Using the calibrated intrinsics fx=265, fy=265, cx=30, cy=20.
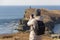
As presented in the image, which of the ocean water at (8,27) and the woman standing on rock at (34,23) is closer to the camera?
the woman standing on rock at (34,23)

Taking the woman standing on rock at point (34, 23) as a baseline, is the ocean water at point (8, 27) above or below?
below

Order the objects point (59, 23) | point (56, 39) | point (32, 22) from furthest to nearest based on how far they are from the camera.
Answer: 1. point (59, 23)
2. point (56, 39)
3. point (32, 22)

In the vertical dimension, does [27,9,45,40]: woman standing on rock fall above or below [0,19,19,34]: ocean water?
above

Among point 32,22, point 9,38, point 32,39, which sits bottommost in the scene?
point 9,38

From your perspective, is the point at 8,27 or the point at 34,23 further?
the point at 8,27

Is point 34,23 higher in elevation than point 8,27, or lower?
higher

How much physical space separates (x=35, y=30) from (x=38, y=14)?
586 mm

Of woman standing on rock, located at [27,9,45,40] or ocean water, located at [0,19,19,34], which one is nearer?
woman standing on rock, located at [27,9,45,40]

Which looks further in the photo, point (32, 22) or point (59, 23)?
point (59, 23)

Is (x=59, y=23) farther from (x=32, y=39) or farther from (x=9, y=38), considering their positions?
(x=32, y=39)

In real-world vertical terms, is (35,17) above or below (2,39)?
above

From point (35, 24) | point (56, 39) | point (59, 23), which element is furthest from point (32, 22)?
point (59, 23)

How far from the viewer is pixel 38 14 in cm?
908

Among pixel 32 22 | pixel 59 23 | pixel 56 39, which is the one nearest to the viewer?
pixel 32 22
